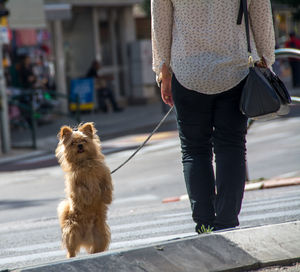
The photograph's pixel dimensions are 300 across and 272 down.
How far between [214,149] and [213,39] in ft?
2.25

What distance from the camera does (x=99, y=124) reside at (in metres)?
23.2

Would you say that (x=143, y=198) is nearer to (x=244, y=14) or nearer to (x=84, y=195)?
(x=84, y=195)

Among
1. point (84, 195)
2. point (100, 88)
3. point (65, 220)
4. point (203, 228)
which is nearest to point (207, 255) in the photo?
point (203, 228)

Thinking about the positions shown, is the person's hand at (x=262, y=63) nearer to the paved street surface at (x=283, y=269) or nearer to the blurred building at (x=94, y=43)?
the paved street surface at (x=283, y=269)

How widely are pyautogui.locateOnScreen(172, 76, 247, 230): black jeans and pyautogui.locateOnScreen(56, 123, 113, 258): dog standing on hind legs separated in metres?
0.67

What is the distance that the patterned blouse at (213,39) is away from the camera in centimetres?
486

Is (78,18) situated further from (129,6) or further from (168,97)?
(168,97)

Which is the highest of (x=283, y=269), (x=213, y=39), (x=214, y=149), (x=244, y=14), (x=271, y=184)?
(x=244, y=14)

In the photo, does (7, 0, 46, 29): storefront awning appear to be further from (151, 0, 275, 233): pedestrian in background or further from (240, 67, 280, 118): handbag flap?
(240, 67, 280, 118): handbag flap

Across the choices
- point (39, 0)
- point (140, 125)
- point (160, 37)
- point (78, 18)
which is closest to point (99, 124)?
point (140, 125)

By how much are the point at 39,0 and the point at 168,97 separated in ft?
58.8

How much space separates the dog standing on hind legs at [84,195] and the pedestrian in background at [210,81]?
66 cm

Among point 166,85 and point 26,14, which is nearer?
point 166,85

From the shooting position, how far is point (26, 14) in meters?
22.3
